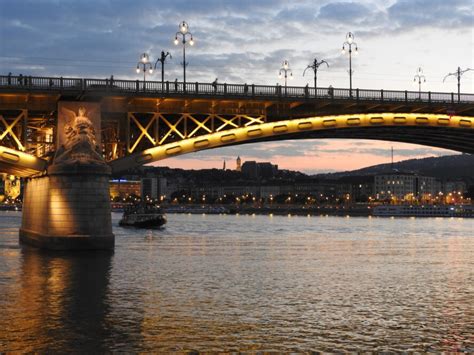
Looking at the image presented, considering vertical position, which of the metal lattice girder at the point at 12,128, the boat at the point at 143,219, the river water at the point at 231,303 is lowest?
the river water at the point at 231,303

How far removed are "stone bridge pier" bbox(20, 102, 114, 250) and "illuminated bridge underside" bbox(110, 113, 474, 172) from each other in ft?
11.7

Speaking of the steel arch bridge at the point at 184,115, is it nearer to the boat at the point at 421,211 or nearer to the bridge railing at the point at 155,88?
the bridge railing at the point at 155,88

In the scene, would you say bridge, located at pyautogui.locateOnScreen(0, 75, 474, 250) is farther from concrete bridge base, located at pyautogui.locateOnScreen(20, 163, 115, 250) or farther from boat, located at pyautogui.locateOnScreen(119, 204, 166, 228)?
boat, located at pyautogui.locateOnScreen(119, 204, 166, 228)

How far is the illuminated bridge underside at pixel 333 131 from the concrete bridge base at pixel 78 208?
420 cm

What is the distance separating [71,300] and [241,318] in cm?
686

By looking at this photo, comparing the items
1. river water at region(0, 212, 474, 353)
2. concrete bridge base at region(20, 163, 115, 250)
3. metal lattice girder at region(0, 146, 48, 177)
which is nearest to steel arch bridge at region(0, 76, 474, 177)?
metal lattice girder at region(0, 146, 48, 177)

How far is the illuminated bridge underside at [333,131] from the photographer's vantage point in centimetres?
4741

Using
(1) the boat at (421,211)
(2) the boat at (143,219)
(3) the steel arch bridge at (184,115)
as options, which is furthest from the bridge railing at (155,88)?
(1) the boat at (421,211)

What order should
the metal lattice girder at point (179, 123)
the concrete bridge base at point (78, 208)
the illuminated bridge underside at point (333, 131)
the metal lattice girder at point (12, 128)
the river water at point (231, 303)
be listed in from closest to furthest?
the river water at point (231, 303) → the concrete bridge base at point (78, 208) → the metal lattice girder at point (12, 128) → the illuminated bridge underside at point (333, 131) → the metal lattice girder at point (179, 123)

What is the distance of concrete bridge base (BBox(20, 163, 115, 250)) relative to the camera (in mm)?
41812

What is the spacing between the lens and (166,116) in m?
51.1

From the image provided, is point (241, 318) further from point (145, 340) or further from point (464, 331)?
point (464, 331)

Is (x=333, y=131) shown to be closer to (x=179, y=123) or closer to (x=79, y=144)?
(x=179, y=123)

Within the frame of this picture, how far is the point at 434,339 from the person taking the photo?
20078mm
